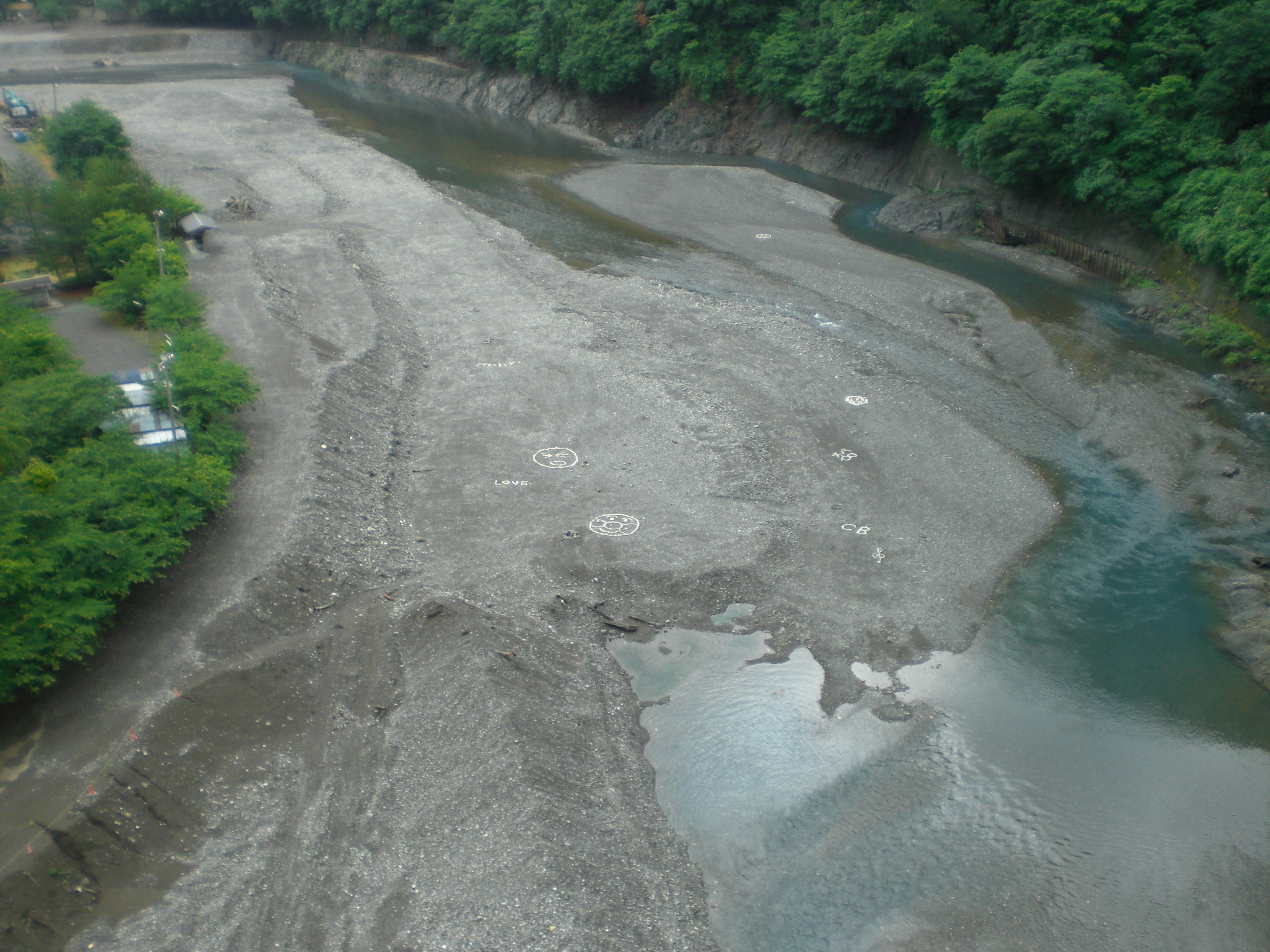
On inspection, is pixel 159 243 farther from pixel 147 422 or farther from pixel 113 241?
pixel 147 422

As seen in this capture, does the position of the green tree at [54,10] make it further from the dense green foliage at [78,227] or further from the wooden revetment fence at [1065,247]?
the wooden revetment fence at [1065,247]

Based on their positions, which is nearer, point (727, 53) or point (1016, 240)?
point (1016, 240)

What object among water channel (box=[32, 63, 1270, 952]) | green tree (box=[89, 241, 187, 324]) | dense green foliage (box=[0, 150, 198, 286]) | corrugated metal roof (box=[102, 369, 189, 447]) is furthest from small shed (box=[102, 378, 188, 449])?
water channel (box=[32, 63, 1270, 952])

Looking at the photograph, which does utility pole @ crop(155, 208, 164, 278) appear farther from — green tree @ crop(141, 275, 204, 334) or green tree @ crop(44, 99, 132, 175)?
green tree @ crop(44, 99, 132, 175)

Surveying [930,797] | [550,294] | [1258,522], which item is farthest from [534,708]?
[550,294]

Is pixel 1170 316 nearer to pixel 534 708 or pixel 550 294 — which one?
pixel 550 294

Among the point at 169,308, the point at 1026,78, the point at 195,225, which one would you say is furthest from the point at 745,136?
the point at 169,308

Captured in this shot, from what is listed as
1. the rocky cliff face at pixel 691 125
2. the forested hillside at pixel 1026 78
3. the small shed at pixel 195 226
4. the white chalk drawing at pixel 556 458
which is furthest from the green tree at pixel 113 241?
the rocky cliff face at pixel 691 125
